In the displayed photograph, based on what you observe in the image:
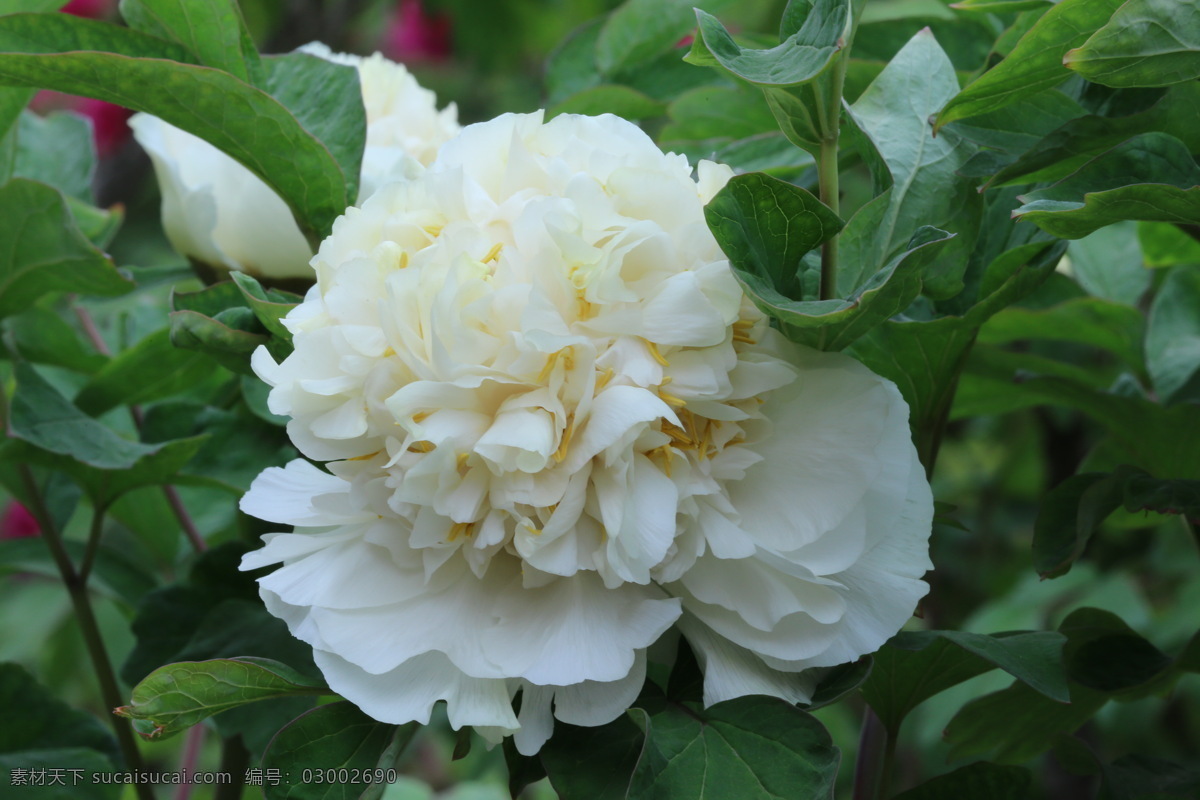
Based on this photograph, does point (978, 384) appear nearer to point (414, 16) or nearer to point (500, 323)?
point (500, 323)

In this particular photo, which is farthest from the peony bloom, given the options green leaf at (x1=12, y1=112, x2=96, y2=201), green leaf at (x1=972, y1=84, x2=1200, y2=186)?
green leaf at (x1=12, y1=112, x2=96, y2=201)

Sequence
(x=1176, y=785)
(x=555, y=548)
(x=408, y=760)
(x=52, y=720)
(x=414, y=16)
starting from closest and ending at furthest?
1. (x=555, y=548)
2. (x=1176, y=785)
3. (x=52, y=720)
4. (x=408, y=760)
5. (x=414, y=16)

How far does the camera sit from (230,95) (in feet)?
1.23

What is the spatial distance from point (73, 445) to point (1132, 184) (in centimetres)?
44

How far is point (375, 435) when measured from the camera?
1.00ft

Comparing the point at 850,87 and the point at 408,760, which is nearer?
the point at 850,87

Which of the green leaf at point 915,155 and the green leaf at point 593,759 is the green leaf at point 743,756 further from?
the green leaf at point 915,155

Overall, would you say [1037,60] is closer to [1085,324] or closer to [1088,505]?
[1088,505]

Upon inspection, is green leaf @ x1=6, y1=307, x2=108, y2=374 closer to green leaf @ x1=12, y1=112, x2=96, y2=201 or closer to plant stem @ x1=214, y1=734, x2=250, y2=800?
green leaf @ x1=12, y1=112, x2=96, y2=201

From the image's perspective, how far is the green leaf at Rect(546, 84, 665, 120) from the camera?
19.9 inches

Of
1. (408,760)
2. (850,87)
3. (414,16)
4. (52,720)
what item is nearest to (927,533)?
(850,87)

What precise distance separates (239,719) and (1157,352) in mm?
506

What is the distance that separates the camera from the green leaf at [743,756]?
0.29 m

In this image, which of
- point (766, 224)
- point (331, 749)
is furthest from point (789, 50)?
point (331, 749)
